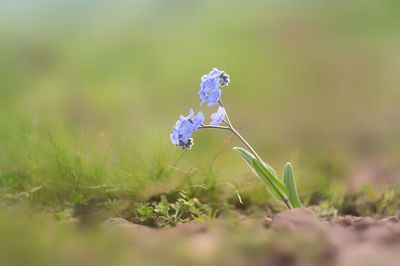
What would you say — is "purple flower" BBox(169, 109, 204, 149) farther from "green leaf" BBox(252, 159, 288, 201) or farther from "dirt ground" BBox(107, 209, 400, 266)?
"dirt ground" BBox(107, 209, 400, 266)

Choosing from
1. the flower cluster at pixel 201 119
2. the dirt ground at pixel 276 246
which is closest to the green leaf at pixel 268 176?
the flower cluster at pixel 201 119

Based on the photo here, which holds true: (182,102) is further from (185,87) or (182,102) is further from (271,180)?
(271,180)

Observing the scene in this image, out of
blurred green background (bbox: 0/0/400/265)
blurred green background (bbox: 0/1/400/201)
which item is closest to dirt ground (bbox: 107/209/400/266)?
blurred green background (bbox: 0/0/400/265)

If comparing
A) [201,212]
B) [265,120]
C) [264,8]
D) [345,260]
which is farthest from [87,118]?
[264,8]

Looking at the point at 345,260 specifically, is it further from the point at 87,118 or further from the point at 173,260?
the point at 87,118

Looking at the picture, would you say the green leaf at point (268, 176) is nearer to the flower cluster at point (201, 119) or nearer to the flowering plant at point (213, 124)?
the flowering plant at point (213, 124)

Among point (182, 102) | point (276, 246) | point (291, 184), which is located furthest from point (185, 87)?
point (276, 246)
